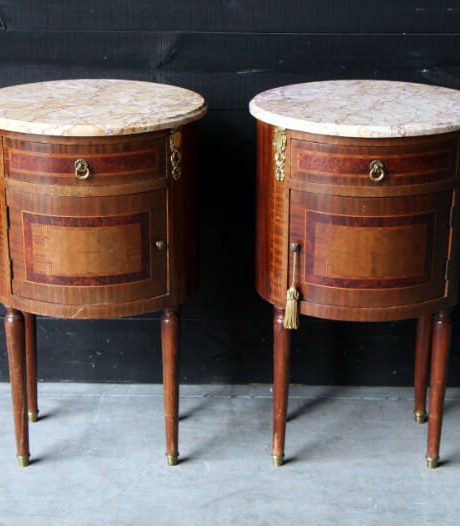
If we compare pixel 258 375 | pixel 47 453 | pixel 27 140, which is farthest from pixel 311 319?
pixel 27 140

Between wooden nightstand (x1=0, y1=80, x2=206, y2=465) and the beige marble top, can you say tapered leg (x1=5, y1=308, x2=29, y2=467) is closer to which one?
wooden nightstand (x1=0, y1=80, x2=206, y2=465)

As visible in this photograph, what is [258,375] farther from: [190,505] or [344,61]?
[344,61]

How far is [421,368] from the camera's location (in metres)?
2.77

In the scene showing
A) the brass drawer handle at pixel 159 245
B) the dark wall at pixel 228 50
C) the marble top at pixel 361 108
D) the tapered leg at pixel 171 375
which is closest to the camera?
the marble top at pixel 361 108

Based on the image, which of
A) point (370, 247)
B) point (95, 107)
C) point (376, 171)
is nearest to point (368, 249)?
point (370, 247)

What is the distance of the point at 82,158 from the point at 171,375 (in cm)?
57

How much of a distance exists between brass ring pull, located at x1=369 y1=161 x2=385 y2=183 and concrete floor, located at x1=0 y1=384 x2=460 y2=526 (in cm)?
72

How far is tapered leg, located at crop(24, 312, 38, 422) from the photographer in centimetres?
273

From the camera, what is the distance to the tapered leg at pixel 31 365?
2727 mm

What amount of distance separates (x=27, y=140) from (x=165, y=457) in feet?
2.75

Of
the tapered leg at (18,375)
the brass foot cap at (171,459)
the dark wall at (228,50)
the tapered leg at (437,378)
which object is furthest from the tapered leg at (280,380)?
the tapered leg at (18,375)

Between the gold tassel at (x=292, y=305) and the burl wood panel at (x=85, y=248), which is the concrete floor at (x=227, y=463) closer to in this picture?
the gold tassel at (x=292, y=305)

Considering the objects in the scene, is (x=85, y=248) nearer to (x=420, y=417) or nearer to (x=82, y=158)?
(x=82, y=158)

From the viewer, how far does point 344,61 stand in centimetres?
271
